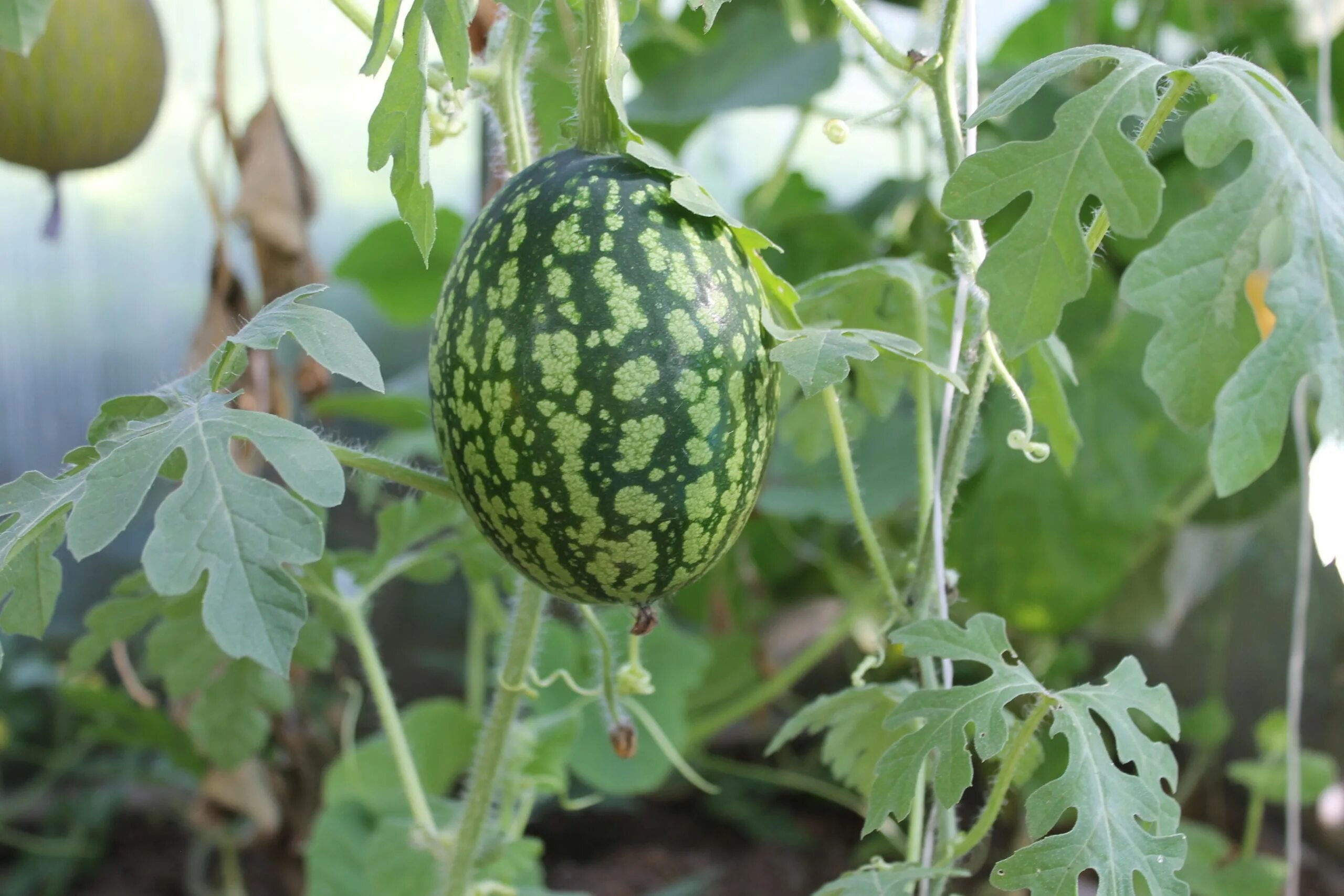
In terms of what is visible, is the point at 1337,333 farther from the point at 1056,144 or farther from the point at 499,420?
the point at 499,420

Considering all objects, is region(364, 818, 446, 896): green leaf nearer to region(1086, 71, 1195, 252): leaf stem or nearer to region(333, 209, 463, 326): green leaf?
region(1086, 71, 1195, 252): leaf stem

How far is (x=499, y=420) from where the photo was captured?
562 mm

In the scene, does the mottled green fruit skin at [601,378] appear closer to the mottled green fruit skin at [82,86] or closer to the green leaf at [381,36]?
the green leaf at [381,36]

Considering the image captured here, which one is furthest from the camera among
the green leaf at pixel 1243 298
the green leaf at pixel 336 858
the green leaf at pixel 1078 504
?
the green leaf at pixel 1078 504

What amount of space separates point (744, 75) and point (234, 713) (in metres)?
1.13

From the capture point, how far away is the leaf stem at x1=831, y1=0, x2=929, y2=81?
65cm

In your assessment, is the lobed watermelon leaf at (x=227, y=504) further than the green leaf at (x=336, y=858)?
No

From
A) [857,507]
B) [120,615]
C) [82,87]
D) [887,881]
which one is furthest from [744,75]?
[887,881]

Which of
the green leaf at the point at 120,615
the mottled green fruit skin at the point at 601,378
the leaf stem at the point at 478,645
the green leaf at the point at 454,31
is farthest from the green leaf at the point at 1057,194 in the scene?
the leaf stem at the point at 478,645

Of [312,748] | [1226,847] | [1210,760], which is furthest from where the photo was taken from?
[1210,760]

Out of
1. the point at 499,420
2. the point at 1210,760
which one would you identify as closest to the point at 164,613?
the point at 499,420

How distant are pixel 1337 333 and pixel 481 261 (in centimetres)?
→ 43

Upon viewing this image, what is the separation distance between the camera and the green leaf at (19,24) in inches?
19.3

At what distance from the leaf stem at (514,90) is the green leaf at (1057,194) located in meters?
0.32
